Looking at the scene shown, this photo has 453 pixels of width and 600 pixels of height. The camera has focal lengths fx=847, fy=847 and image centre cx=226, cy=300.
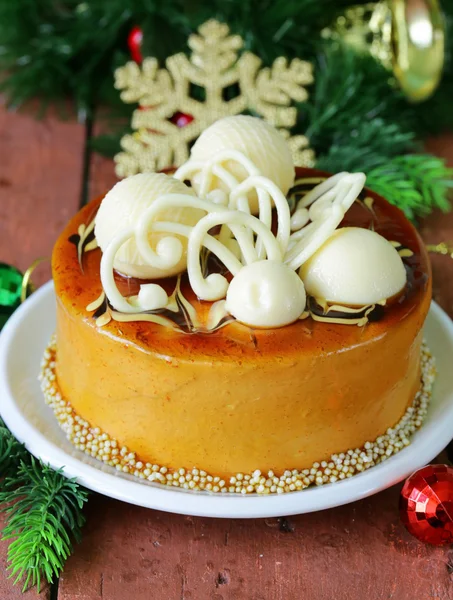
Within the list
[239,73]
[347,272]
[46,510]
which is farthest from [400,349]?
[239,73]

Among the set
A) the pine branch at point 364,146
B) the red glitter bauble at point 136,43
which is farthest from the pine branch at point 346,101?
the red glitter bauble at point 136,43

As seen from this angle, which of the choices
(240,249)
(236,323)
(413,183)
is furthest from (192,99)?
(236,323)

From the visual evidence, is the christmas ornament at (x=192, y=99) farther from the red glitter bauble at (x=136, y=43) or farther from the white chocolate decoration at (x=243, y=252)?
the white chocolate decoration at (x=243, y=252)

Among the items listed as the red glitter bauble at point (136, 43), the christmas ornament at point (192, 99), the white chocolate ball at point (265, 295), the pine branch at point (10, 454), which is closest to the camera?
the white chocolate ball at point (265, 295)

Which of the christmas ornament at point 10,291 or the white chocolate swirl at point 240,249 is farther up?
the white chocolate swirl at point 240,249

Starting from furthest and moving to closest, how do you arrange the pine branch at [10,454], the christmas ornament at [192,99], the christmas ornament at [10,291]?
the christmas ornament at [192,99] → the christmas ornament at [10,291] → the pine branch at [10,454]

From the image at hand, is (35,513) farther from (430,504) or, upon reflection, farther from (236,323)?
(430,504)
